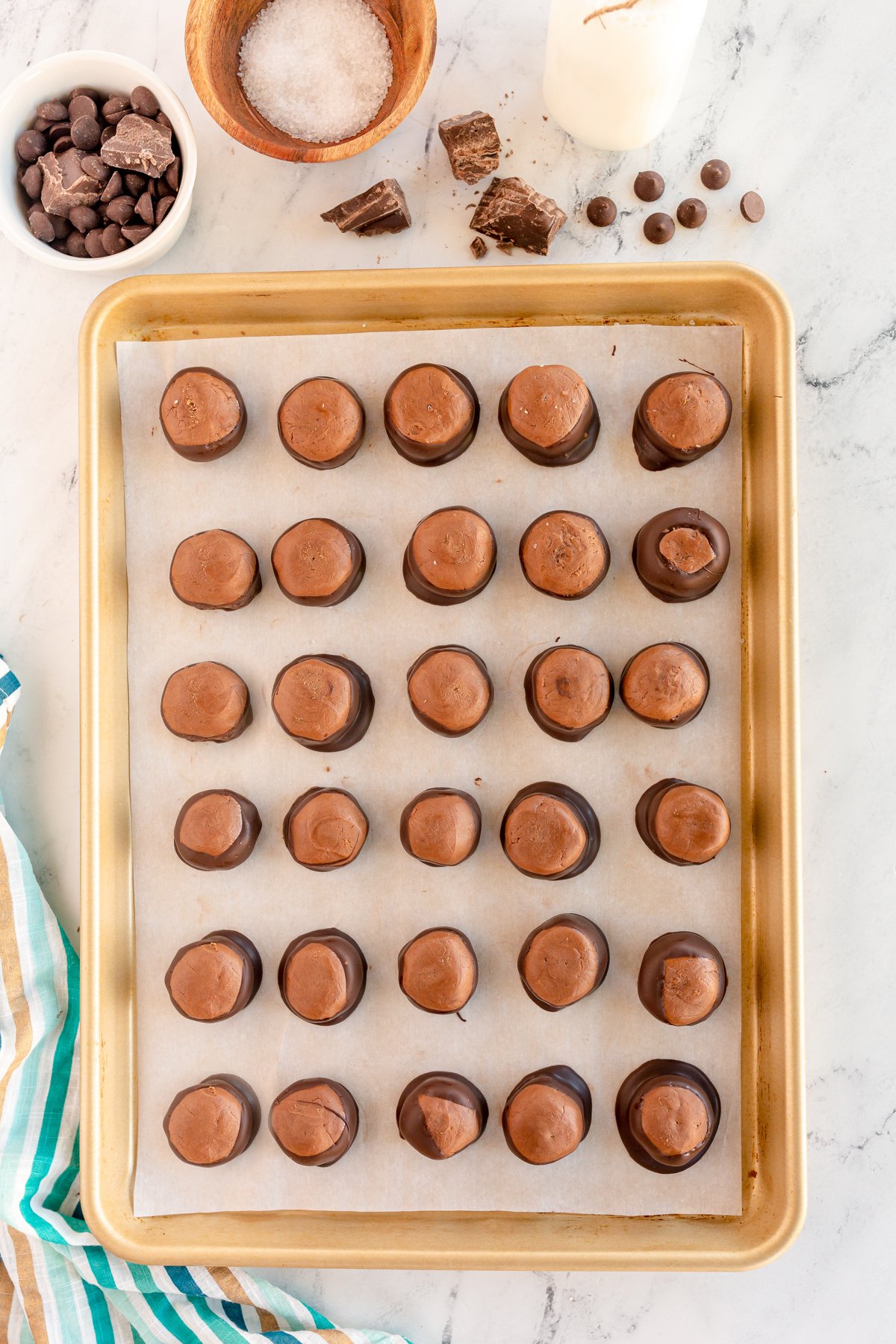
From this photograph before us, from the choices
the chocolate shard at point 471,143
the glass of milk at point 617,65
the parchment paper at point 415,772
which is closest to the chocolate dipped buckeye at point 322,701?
the parchment paper at point 415,772

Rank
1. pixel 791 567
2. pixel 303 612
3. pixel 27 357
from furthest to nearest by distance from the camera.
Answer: pixel 27 357, pixel 303 612, pixel 791 567

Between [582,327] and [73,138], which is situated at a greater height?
[73,138]

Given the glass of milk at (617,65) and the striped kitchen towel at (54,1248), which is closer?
the glass of milk at (617,65)

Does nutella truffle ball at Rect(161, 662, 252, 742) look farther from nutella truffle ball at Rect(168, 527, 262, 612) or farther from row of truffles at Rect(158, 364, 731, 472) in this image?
row of truffles at Rect(158, 364, 731, 472)

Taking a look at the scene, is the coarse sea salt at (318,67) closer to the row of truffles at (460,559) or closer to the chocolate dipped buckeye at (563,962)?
the row of truffles at (460,559)

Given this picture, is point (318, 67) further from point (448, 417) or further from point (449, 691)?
point (449, 691)

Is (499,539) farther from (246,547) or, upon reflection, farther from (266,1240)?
(266,1240)

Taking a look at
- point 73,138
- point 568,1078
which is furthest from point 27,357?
point 568,1078
